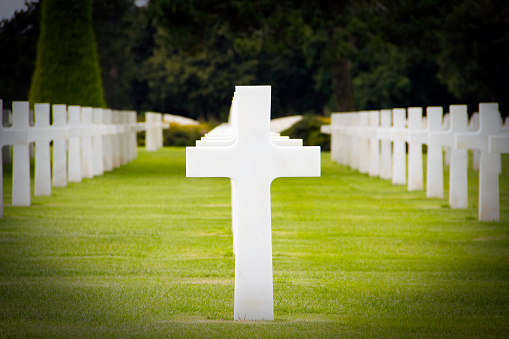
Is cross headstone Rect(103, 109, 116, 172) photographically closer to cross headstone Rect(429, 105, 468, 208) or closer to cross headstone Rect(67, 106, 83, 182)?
cross headstone Rect(67, 106, 83, 182)

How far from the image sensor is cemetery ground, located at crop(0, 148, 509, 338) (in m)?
4.68

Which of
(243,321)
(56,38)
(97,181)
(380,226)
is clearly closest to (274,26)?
(56,38)

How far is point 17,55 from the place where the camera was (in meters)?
32.9

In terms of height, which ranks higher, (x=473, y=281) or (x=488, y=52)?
(x=488, y=52)

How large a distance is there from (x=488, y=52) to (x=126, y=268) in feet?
69.1

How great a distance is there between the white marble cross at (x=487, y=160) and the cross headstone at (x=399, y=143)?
3598 millimetres

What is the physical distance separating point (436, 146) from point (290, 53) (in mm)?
42905

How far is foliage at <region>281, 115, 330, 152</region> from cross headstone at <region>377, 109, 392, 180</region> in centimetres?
1322

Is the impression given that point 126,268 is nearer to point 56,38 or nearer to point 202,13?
point 56,38

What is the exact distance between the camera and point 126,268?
21.2 feet

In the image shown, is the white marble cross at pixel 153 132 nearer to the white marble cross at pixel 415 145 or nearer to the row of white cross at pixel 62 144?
the row of white cross at pixel 62 144

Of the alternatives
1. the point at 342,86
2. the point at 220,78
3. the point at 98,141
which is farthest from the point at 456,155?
the point at 220,78

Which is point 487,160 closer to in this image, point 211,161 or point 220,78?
point 211,161

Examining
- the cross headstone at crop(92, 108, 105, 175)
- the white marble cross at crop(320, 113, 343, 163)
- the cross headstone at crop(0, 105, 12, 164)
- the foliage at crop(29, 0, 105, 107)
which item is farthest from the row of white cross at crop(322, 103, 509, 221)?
the cross headstone at crop(0, 105, 12, 164)
